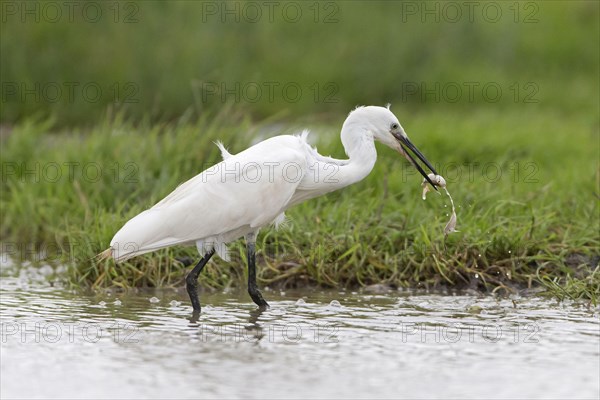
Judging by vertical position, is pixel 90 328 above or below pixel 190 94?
below

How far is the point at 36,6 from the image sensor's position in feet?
41.0

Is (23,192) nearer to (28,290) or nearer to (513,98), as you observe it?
(28,290)

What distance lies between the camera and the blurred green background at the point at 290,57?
1228cm

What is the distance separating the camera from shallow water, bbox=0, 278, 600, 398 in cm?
441

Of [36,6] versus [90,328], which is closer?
[90,328]

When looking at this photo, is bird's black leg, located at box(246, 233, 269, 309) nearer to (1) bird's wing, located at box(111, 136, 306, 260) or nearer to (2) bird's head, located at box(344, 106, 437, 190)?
(1) bird's wing, located at box(111, 136, 306, 260)

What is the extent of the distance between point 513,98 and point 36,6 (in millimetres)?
6018

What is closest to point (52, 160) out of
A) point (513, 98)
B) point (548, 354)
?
point (548, 354)

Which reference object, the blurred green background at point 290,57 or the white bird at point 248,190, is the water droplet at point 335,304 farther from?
the blurred green background at point 290,57

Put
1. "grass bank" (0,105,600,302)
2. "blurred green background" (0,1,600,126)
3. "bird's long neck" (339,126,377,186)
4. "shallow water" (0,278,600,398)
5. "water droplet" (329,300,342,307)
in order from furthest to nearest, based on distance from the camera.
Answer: "blurred green background" (0,1,600,126) → "grass bank" (0,105,600,302) → "water droplet" (329,300,342,307) → "bird's long neck" (339,126,377,186) → "shallow water" (0,278,600,398)

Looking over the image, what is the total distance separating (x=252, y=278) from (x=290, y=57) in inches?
318

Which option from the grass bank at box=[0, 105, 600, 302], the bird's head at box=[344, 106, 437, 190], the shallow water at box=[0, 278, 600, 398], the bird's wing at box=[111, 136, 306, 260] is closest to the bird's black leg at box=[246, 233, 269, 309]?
the shallow water at box=[0, 278, 600, 398]

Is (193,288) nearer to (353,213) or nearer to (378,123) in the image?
(378,123)

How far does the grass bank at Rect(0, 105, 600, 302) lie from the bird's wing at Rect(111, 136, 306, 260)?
36.1 inches
